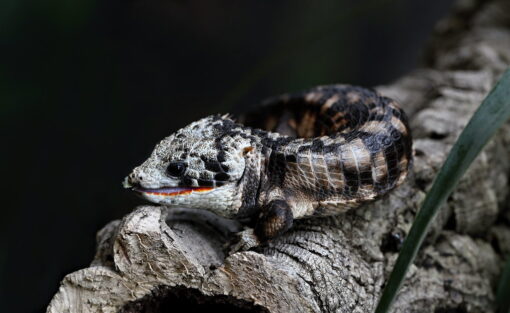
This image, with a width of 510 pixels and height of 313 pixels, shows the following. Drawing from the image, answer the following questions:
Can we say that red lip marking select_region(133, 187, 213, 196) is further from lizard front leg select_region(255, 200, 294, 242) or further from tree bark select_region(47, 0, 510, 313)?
lizard front leg select_region(255, 200, 294, 242)

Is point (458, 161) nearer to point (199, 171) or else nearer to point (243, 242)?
point (243, 242)

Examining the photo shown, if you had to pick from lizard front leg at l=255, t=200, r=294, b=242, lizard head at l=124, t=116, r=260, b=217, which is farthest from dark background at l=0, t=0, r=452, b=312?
lizard front leg at l=255, t=200, r=294, b=242

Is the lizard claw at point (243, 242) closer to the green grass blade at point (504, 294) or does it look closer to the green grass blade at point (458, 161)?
the green grass blade at point (458, 161)

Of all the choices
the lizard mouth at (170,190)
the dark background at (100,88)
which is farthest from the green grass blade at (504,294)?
the dark background at (100,88)

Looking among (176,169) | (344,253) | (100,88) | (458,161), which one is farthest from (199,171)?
(100,88)

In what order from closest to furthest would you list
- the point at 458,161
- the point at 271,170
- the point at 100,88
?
the point at 458,161, the point at 271,170, the point at 100,88

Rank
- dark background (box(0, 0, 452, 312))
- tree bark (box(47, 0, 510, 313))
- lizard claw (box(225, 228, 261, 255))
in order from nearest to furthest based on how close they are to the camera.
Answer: tree bark (box(47, 0, 510, 313))
lizard claw (box(225, 228, 261, 255))
dark background (box(0, 0, 452, 312))

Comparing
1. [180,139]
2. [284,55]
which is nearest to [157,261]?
[180,139]
